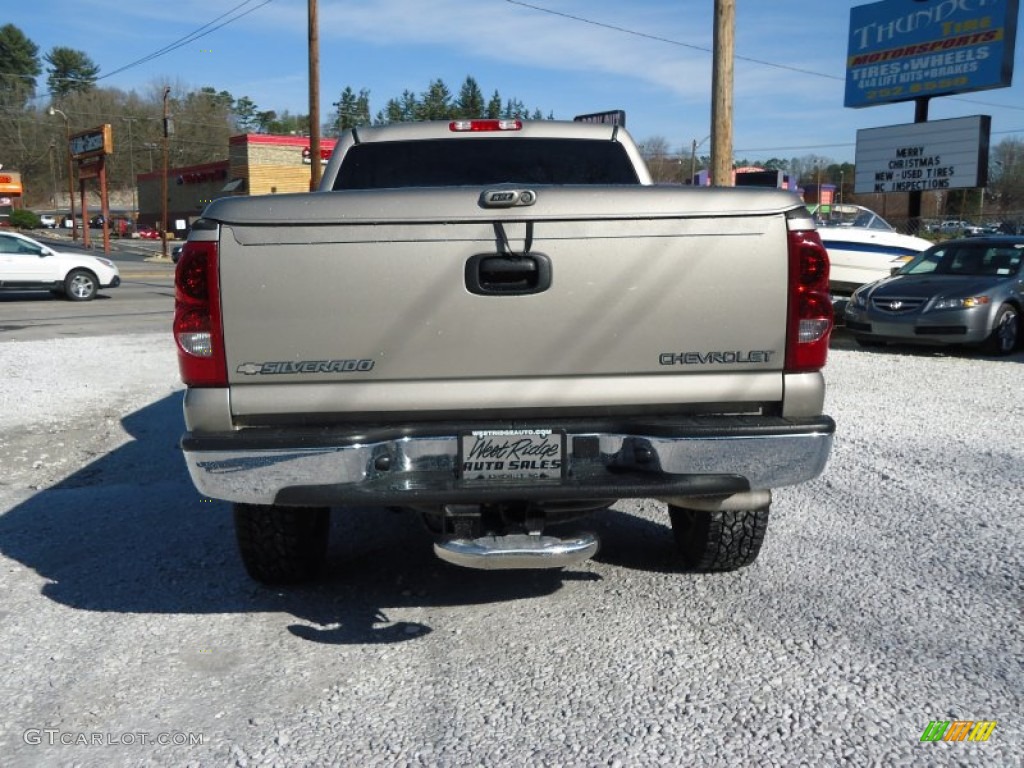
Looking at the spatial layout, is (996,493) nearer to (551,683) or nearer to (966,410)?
(966,410)

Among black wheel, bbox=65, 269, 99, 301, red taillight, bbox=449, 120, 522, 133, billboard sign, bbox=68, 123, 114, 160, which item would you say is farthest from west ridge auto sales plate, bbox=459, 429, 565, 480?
billboard sign, bbox=68, 123, 114, 160

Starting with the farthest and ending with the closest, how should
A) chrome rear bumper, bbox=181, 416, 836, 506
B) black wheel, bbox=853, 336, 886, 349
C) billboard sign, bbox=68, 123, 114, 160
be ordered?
billboard sign, bbox=68, 123, 114, 160 → black wheel, bbox=853, 336, 886, 349 → chrome rear bumper, bbox=181, 416, 836, 506

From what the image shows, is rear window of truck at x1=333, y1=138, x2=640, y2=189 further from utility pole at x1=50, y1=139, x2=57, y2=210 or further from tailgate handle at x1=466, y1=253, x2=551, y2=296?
utility pole at x1=50, y1=139, x2=57, y2=210

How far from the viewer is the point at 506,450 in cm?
325

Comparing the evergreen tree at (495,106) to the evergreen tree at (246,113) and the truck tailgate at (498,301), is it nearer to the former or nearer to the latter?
the evergreen tree at (246,113)

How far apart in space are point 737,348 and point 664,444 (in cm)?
44

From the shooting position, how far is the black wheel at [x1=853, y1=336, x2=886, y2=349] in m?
12.5

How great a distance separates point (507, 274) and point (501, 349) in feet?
0.87

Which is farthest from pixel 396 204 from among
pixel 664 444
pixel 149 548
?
pixel 149 548

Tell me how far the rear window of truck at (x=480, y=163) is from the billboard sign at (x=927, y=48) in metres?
19.5

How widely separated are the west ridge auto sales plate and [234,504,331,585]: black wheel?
2.99ft

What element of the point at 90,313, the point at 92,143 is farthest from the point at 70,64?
the point at 90,313

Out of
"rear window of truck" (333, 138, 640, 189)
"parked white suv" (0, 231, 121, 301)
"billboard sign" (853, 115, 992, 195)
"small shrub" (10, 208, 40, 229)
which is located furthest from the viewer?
"small shrub" (10, 208, 40, 229)

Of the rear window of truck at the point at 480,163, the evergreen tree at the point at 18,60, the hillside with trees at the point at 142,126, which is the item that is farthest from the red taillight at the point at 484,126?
the evergreen tree at the point at 18,60
